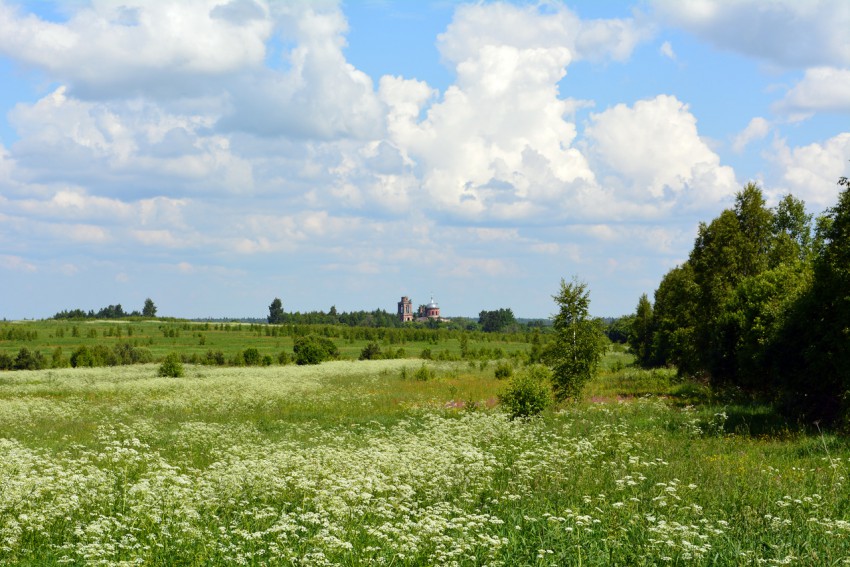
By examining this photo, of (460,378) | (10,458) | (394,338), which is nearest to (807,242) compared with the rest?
(460,378)

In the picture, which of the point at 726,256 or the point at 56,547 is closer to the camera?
the point at 56,547

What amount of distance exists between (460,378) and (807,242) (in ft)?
97.7

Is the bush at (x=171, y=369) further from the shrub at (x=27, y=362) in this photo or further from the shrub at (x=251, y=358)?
the shrub at (x=27, y=362)

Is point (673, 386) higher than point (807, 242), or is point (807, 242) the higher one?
point (807, 242)

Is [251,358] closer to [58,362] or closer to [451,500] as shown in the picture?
[58,362]

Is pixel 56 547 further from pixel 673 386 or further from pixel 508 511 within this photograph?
pixel 673 386

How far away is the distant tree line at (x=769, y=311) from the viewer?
19953 millimetres

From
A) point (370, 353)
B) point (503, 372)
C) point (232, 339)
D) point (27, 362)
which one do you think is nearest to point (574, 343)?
point (503, 372)

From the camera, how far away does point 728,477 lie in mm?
11180

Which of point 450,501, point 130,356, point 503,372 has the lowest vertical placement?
point 130,356

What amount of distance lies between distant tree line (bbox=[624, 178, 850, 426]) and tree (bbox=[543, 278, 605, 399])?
6.48 m

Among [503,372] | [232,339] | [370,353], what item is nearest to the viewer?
[503,372]

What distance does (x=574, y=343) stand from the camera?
28.8 meters

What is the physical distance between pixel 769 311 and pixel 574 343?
8.83 metres
